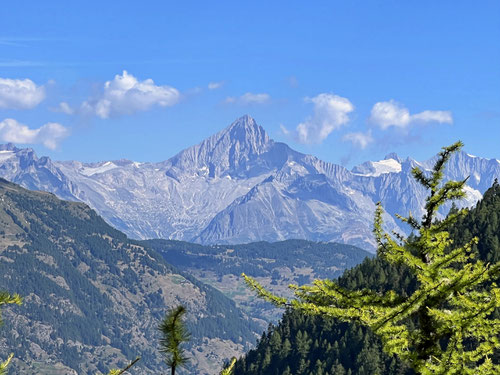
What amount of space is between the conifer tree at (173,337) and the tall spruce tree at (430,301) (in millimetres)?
8538

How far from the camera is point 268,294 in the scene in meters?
24.1

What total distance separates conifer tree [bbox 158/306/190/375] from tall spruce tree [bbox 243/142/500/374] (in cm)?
854

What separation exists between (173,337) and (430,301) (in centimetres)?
1152

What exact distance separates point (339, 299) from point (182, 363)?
33.7 ft

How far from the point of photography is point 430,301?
2314 cm

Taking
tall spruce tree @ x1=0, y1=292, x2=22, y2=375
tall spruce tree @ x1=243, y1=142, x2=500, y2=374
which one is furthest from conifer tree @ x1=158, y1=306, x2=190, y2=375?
tall spruce tree @ x1=243, y1=142, x2=500, y2=374

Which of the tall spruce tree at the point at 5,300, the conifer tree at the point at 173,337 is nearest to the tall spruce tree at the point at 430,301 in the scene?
the conifer tree at the point at 173,337

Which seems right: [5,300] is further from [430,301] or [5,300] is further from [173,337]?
[430,301]

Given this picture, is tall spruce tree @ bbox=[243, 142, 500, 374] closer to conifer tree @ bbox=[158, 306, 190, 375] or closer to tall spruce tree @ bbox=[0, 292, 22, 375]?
conifer tree @ bbox=[158, 306, 190, 375]

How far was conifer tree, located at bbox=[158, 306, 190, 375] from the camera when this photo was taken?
14.9 meters

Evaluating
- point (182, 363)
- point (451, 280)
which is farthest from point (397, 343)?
point (182, 363)

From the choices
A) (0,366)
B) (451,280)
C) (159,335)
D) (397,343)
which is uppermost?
(451,280)

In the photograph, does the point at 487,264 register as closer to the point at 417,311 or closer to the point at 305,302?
the point at 417,311

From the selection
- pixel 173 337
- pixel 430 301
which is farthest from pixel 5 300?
pixel 430 301
